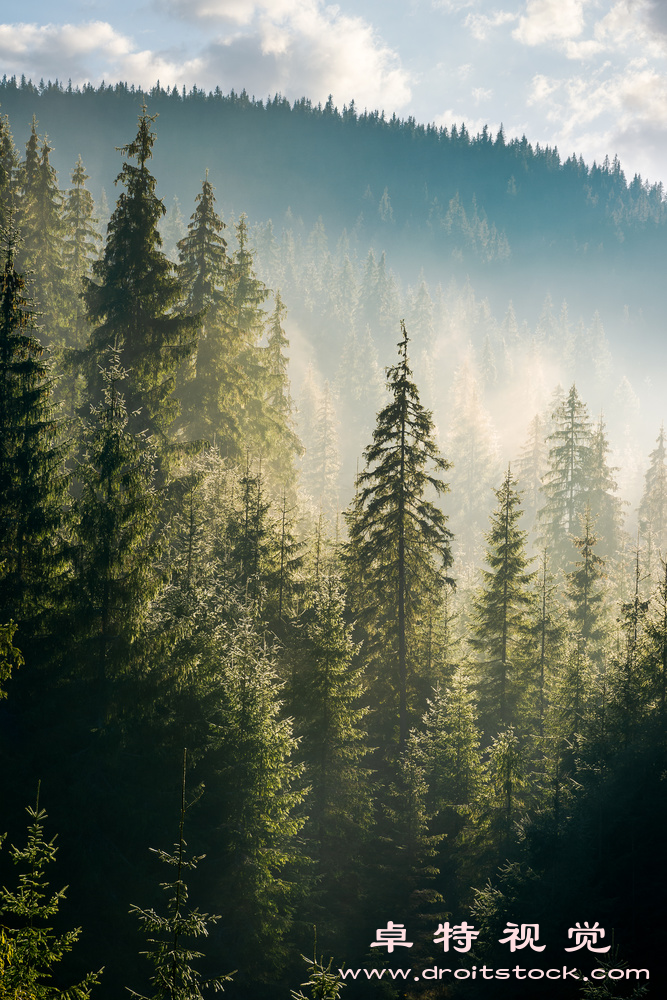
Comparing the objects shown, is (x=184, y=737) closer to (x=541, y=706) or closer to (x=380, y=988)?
(x=380, y=988)

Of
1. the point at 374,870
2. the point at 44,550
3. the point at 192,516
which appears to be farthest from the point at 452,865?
the point at 44,550

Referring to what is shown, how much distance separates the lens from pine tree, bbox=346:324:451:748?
23.3 m

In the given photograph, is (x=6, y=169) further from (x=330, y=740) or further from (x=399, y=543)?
(x=330, y=740)

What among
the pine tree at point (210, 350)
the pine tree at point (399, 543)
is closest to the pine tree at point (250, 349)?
the pine tree at point (210, 350)

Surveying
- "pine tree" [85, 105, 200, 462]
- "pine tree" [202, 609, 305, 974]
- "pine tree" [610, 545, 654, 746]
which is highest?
"pine tree" [85, 105, 200, 462]

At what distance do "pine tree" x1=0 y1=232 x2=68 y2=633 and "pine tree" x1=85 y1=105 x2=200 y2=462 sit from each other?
5702 mm

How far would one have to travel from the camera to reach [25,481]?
48.6ft

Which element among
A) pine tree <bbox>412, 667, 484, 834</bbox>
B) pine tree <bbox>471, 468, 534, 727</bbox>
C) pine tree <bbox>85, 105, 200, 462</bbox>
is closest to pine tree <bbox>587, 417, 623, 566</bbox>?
pine tree <bbox>471, 468, 534, 727</bbox>

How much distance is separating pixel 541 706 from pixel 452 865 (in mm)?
8115

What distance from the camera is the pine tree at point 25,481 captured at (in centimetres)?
1437

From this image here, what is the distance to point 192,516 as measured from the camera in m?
18.1

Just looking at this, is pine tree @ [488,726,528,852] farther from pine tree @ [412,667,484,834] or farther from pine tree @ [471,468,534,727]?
pine tree @ [471,468,534,727]

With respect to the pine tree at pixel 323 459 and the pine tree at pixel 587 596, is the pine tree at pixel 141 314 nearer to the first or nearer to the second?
the pine tree at pixel 587 596

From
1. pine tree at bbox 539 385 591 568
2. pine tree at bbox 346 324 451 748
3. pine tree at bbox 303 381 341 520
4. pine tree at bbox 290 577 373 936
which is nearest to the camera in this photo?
pine tree at bbox 290 577 373 936
